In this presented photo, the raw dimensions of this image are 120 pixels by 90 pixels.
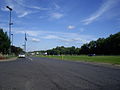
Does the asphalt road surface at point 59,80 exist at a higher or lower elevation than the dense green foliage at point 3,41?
lower

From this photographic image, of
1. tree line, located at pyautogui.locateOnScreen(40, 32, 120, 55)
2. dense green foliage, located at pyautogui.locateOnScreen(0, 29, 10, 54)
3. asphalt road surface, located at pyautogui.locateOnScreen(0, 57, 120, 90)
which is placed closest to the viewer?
asphalt road surface, located at pyautogui.locateOnScreen(0, 57, 120, 90)

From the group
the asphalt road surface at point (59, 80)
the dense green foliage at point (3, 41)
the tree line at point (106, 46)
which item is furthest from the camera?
the tree line at point (106, 46)

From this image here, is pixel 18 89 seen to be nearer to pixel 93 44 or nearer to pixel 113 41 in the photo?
pixel 113 41

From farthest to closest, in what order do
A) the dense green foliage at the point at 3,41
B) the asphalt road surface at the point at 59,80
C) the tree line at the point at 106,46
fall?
the tree line at the point at 106,46 → the dense green foliage at the point at 3,41 → the asphalt road surface at the point at 59,80

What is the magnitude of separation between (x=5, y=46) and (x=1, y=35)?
184 inches

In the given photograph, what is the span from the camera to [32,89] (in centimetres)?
859

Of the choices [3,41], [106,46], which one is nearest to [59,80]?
[3,41]

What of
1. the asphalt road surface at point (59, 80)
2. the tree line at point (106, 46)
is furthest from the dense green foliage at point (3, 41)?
the tree line at point (106, 46)

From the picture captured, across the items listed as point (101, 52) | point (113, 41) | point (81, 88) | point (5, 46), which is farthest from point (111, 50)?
point (81, 88)

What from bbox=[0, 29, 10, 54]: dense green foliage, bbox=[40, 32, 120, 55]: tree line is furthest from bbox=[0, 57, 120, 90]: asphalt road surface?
bbox=[40, 32, 120, 55]: tree line

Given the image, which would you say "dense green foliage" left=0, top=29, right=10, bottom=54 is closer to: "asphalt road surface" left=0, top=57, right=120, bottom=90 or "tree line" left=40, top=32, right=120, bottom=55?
"asphalt road surface" left=0, top=57, right=120, bottom=90

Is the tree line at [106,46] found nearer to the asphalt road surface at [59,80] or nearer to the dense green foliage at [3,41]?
the dense green foliage at [3,41]

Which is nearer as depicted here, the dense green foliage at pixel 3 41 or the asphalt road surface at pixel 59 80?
the asphalt road surface at pixel 59 80

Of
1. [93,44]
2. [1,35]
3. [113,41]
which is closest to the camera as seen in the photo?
[1,35]
